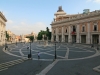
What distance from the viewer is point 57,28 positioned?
2697 inches

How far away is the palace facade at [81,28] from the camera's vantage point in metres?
46.0

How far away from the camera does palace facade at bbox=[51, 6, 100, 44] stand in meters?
46.0

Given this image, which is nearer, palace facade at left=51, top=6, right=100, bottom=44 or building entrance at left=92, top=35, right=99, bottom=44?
palace facade at left=51, top=6, right=100, bottom=44

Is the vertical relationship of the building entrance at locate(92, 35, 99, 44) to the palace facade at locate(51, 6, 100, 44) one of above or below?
below

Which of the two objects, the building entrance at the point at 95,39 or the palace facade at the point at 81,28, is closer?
the palace facade at the point at 81,28

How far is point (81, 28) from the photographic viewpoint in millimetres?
52344

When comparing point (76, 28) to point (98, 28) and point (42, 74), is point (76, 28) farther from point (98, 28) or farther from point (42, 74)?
point (42, 74)

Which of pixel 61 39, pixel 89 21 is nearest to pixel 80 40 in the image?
pixel 89 21

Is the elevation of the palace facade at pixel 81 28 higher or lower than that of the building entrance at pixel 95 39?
higher

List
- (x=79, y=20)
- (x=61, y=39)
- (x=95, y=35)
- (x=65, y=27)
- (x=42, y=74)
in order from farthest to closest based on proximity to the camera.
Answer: (x=61, y=39) → (x=65, y=27) → (x=79, y=20) → (x=95, y=35) → (x=42, y=74)

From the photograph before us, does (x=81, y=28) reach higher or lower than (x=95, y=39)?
higher

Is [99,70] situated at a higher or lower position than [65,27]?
lower

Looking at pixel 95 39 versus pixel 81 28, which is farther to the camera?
pixel 81 28

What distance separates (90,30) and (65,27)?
16821 millimetres
